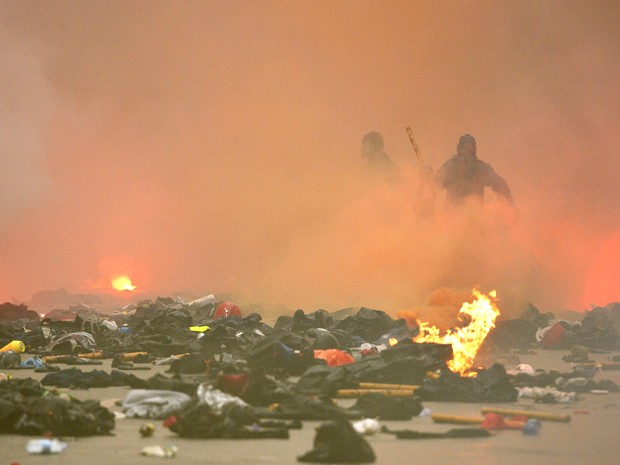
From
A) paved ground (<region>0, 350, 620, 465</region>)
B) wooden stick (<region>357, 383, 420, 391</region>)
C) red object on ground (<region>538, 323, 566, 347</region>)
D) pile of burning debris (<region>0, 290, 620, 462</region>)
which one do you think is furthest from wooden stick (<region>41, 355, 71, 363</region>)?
red object on ground (<region>538, 323, 566, 347</region>)

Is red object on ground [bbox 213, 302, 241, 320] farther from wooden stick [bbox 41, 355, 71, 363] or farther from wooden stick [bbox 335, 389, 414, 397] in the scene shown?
wooden stick [bbox 335, 389, 414, 397]

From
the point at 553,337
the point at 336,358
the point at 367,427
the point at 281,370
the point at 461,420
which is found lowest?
the point at 367,427

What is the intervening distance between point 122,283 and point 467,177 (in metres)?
19.2

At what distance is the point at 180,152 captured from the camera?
149 ft

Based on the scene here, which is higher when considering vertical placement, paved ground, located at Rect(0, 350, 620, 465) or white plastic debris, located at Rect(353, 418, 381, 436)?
white plastic debris, located at Rect(353, 418, 381, 436)

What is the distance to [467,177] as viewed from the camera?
953 inches

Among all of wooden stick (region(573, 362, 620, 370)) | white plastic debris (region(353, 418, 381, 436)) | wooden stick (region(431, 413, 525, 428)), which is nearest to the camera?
white plastic debris (region(353, 418, 381, 436))

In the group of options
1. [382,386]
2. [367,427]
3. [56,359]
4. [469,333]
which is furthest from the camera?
[56,359]

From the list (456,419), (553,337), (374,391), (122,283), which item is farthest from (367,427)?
(122,283)

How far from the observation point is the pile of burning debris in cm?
914

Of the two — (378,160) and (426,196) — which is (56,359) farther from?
(378,160)


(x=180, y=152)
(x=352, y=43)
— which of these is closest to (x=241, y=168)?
(x=180, y=152)

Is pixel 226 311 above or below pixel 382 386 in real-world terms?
above

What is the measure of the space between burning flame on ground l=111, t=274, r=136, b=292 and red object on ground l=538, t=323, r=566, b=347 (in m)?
23.2
